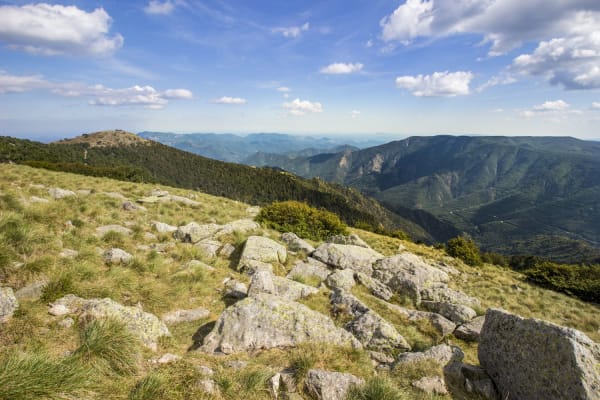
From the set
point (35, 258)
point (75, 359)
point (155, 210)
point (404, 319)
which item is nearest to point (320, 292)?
point (404, 319)

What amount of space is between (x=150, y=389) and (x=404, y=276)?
1128 cm

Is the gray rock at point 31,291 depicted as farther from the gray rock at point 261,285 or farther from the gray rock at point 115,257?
the gray rock at point 261,285

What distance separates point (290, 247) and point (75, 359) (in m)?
11.1

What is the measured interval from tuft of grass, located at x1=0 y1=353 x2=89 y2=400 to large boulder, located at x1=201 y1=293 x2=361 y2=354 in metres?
2.43

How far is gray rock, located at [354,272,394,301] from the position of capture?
11.1m

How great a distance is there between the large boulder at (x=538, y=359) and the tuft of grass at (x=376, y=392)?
9.23ft

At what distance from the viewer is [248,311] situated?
6125mm

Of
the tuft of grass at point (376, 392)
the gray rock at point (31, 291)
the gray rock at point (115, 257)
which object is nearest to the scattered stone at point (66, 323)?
the gray rock at point (31, 291)

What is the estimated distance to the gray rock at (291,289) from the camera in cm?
850

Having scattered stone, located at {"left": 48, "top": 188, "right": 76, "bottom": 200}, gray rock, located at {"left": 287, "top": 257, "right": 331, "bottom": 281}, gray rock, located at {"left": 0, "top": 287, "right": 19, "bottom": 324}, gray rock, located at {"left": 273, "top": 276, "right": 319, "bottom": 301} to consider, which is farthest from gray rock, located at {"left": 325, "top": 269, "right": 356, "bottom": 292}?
scattered stone, located at {"left": 48, "top": 188, "right": 76, "bottom": 200}

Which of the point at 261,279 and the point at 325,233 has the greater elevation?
the point at 261,279

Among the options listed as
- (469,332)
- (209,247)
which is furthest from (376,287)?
(209,247)

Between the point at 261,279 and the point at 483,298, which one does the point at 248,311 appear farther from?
the point at 483,298

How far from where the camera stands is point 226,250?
11773mm
